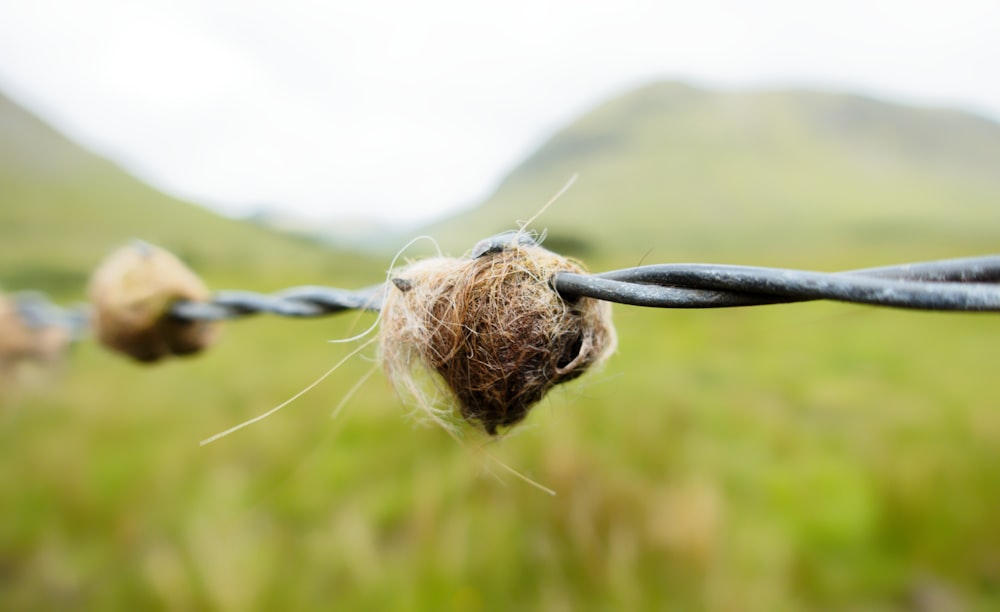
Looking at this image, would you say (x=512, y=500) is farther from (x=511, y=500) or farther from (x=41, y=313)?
(x=41, y=313)

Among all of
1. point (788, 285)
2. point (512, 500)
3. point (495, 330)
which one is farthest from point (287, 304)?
point (512, 500)

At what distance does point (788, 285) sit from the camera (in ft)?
2.09

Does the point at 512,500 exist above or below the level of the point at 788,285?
below

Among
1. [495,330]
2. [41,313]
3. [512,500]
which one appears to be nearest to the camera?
[495,330]

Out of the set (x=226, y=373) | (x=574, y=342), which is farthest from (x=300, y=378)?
(x=574, y=342)

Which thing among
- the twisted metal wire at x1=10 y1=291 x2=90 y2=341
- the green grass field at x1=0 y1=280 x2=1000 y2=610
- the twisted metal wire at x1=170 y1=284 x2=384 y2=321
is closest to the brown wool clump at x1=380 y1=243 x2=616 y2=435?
the twisted metal wire at x1=170 y1=284 x2=384 y2=321

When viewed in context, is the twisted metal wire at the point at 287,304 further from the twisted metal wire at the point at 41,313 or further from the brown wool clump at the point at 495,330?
the twisted metal wire at the point at 41,313

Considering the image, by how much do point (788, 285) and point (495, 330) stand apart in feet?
1.17

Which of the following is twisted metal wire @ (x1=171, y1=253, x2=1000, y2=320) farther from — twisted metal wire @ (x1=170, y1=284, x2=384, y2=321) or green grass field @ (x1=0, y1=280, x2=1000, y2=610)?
green grass field @ (x1=0, y1=280, x2=1000, y2=610)

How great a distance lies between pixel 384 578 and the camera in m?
2.29

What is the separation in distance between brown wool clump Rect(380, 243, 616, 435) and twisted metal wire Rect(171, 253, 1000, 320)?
0.10 feet

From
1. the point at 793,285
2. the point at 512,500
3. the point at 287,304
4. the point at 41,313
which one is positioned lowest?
the point at 512,500

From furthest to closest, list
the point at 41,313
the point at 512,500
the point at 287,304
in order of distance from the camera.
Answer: the point at 512,500
the point at 41,313
the point at 287,304

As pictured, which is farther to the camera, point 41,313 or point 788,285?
point 41,313
